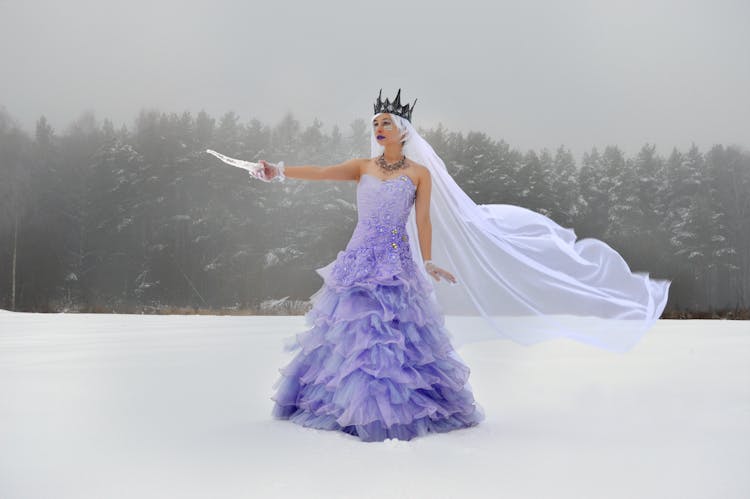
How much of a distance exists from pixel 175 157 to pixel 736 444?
17.6m

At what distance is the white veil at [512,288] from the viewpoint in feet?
15.1

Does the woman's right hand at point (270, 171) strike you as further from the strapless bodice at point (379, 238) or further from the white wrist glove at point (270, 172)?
the strapless bodice at point (379, 238)

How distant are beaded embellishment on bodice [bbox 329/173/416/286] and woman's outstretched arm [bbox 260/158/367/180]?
215 millimetres

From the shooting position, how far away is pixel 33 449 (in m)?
3.40

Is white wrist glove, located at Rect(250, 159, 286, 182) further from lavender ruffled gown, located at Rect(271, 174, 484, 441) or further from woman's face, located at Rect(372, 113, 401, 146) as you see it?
woman's face, located at Rect(372, 113, 401, 146)

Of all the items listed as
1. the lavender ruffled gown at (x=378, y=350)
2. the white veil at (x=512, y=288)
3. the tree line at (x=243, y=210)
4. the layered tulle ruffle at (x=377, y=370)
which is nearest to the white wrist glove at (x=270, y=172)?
the lavender ruffled gown at (x=378, y=350)

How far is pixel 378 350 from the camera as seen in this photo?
12.0ft

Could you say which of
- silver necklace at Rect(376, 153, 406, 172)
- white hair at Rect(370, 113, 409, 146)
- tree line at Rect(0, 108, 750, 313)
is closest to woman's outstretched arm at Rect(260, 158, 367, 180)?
silver necklace at Rect(376, 153, 406, 172)

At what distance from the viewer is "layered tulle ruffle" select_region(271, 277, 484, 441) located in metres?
3.58

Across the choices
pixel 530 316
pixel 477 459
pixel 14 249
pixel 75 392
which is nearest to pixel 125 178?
pixel 14 249

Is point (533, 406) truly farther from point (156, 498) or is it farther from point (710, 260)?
point (710, 260)

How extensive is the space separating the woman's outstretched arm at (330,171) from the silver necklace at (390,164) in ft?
0.46

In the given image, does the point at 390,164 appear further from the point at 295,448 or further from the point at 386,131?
the point at 295,448

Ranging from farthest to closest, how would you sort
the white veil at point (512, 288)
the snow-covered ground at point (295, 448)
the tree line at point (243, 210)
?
the tree line at point (243, 210) < the white veil at point (512, 288) < the snow-covered ground at point (295, 448)
